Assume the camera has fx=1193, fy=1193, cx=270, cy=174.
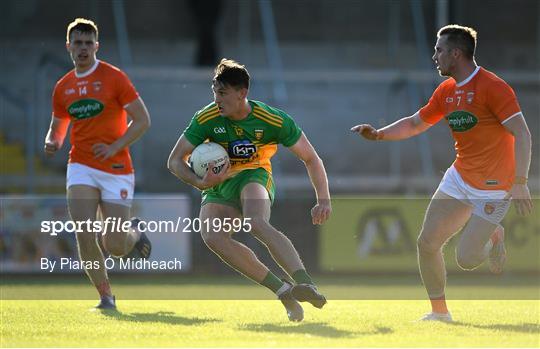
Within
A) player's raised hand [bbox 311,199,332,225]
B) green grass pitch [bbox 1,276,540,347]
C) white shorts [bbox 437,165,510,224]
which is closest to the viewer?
green grass pitch [bbox 1,276,540,347]

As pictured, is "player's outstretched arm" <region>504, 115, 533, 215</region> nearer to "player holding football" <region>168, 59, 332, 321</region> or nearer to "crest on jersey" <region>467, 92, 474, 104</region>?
"crest on jersey" <region>467, 92, 474, 104</region>

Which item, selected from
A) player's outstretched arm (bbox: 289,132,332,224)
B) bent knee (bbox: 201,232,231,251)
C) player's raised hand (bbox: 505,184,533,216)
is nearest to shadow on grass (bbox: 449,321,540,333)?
player's raised hand (bbox: 505,184,533,216)

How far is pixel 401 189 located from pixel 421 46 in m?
3.67

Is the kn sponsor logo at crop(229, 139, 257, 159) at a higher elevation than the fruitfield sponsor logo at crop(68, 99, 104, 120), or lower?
lower

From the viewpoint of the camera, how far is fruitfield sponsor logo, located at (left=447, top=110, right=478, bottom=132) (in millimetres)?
8586

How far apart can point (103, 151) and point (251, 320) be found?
1.94 metres

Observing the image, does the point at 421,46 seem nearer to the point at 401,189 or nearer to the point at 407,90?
the point at 407,90

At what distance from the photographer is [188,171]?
27.4 ft

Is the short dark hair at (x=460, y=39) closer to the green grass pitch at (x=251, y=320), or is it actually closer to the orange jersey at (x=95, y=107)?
the green grass pitch at (x=251, y=320)

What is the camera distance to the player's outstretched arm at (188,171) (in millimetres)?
8125

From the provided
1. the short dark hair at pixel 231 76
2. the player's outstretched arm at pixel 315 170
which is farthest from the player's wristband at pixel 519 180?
the short dark hair at pixel 231 76

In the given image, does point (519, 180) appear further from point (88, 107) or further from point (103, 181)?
point (88, 107)

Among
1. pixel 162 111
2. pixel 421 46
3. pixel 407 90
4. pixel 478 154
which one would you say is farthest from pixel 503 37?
pixel 478 154

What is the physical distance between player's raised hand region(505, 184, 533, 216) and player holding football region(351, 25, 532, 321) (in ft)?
1.30
